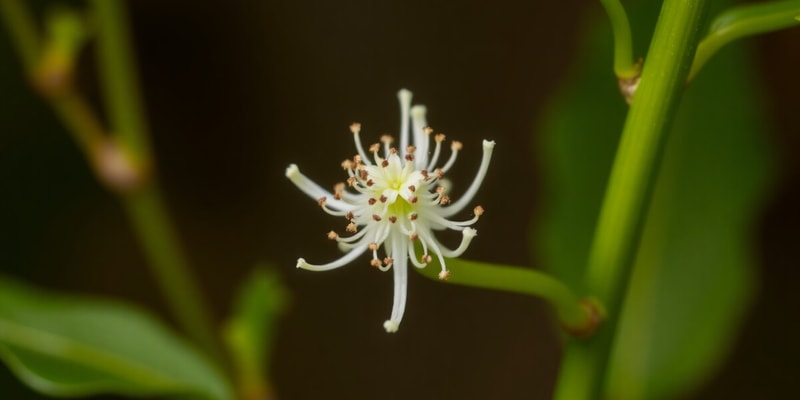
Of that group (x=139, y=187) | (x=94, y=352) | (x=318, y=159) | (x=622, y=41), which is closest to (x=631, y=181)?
(x=622, y=41)

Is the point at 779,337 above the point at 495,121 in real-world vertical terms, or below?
below

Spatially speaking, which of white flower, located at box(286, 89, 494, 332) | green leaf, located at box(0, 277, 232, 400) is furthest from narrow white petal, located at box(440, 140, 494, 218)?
green leaf, located at box(0, 277, 232, 400)

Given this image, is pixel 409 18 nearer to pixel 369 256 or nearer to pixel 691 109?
pixel 369 256

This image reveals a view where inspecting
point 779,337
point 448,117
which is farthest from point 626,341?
point 448,117

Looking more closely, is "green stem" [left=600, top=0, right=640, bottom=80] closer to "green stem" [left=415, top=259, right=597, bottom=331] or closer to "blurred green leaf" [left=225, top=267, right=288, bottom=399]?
"green stem" [left=415, top=259, right=597, bottom=331]

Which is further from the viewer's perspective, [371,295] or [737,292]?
[371,295]

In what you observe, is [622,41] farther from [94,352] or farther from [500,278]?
[94,352]
